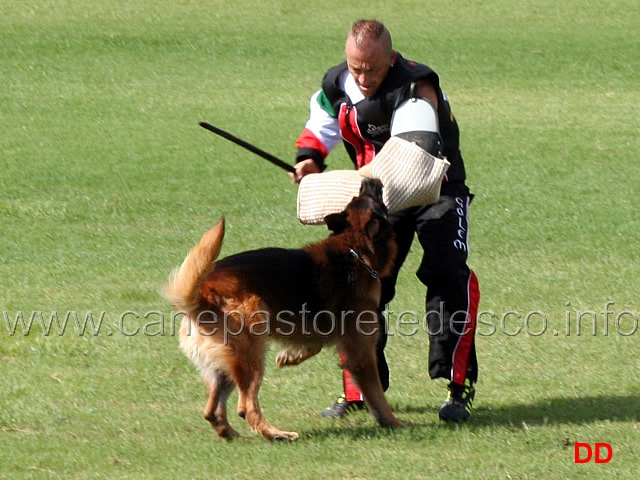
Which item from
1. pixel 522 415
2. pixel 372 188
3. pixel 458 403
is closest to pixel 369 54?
pixel 372 188

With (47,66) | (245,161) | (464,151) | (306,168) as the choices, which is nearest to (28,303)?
(306,168)

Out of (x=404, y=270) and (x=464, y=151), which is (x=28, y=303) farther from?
(x=464, y=151)

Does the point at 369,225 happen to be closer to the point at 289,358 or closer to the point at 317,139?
the point at 317,139

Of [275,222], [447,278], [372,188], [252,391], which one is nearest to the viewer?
[252,391]

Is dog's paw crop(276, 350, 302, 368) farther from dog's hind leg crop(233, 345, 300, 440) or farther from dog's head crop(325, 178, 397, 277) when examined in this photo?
dog's head crop(325, 178, 397, 277)

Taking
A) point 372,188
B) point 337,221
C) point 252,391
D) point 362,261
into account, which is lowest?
point 252,391

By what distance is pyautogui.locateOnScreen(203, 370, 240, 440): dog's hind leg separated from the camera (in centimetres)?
484

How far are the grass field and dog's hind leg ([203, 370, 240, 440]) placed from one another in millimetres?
115

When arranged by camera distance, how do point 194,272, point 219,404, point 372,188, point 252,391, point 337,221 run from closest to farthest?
point 194,272 < point 252,391 < point 219,404 < point 372,188 < point 337,221

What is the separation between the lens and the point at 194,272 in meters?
4.54

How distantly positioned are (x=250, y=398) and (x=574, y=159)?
768 centimetres

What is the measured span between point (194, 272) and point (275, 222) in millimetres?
4696

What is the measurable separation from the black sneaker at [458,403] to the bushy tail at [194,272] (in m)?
1.43

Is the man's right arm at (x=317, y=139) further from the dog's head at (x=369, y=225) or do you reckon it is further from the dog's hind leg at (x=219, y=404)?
the dog's hind leg at (x=219, y=404)
